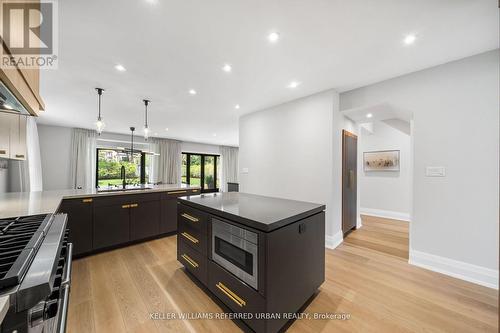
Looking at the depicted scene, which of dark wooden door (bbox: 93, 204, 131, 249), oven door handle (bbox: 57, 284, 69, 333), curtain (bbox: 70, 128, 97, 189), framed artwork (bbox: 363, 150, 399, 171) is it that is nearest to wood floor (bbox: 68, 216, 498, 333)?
dark wooden door (bbox: 93, 204, 131, 249)

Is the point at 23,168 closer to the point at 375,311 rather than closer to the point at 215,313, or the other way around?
the point at 215,313

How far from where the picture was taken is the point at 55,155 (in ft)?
17.1

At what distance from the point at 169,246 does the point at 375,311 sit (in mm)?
2672

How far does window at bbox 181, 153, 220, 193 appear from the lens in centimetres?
814

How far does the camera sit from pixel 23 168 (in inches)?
149

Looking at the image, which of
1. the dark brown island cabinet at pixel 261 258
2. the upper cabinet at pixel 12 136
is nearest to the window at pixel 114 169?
the upper cabinet at pixel 12 136

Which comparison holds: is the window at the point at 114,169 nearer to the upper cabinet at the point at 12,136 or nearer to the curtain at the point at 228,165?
the curtain at the point at 228,165

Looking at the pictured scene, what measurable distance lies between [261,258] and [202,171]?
7.78 meters

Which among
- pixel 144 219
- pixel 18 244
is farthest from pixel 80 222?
pixel 18 244

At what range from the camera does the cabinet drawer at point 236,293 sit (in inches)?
48.3

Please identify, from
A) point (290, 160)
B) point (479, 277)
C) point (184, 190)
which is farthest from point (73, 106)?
point (479, 277)

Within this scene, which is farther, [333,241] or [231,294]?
[333,241]

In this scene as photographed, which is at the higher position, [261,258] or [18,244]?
[18,244]

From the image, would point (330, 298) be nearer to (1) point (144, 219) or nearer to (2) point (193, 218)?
(2) point (193, 218)
